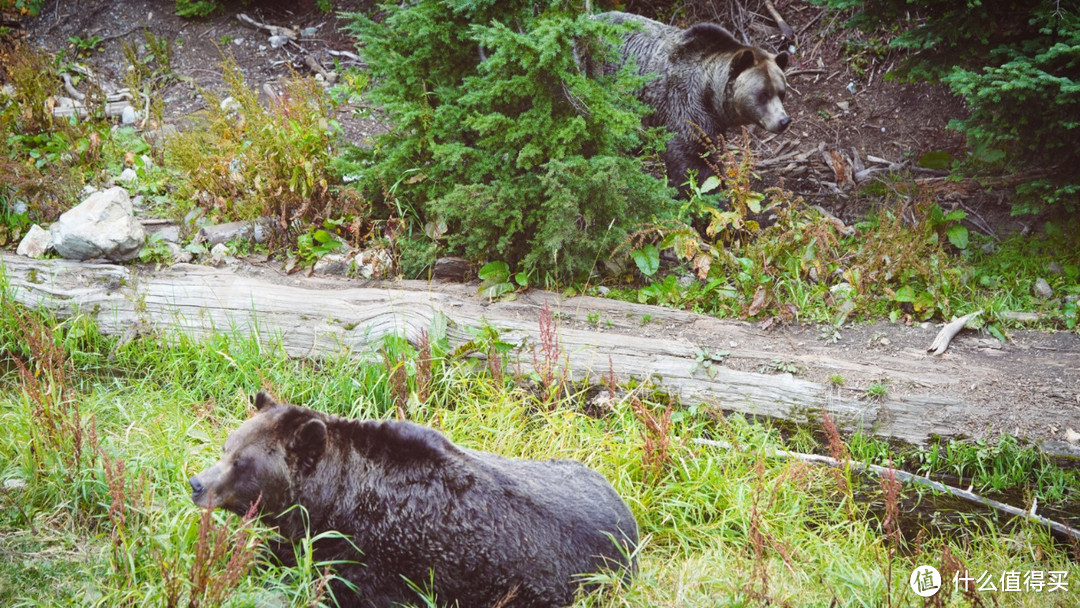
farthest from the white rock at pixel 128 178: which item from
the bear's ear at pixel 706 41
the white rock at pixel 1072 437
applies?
the white rock at pixel 1072 437

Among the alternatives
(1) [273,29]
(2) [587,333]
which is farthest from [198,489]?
(1) [273,29]

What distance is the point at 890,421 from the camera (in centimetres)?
474

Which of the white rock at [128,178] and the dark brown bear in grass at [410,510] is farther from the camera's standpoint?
the white rock at [128,178]

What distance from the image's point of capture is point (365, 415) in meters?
4.71

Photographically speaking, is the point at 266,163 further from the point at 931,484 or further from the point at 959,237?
the point at 959,237

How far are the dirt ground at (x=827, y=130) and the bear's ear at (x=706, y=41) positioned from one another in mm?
1334

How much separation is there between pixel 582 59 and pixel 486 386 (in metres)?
2.72

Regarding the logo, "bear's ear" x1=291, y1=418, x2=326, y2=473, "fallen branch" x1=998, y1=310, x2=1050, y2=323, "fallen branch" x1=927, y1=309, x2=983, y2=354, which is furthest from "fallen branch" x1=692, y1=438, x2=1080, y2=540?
"bear's ear" x1=291, y1=418, x2=326, y2=473

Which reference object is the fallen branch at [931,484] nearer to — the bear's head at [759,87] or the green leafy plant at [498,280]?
the green leafy plant at [498,280]

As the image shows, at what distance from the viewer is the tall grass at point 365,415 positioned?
131 inches

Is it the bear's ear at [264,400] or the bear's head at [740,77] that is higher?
the bear's head at [740,77]

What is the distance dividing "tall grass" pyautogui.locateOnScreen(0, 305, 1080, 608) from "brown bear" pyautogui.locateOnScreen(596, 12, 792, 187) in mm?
3449

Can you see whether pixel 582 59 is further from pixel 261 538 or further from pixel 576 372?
pixel 261 538

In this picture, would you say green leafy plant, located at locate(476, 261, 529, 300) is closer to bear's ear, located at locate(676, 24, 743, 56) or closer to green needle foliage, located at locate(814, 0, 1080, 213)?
bear's ear, located at locate(676, 24, 743, 56)
